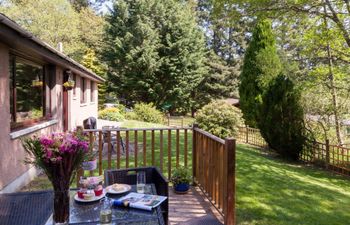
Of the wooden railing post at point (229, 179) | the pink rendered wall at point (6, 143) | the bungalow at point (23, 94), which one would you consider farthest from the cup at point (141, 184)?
the pink rendered wall at point (6, 143)

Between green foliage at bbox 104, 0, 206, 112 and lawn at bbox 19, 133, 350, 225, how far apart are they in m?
15.5

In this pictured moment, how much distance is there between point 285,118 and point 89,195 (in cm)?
763

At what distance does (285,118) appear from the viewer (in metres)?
8.62

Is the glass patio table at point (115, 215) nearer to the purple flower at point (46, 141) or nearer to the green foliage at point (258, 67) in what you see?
the purple flower at point (46, 141)

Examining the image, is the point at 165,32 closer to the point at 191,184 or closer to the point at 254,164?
the point at 254,164

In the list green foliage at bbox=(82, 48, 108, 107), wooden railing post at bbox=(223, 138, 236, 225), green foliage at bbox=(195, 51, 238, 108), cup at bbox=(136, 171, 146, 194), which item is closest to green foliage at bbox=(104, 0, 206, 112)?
green foliage at bbox=(82, 48, 108, 107)

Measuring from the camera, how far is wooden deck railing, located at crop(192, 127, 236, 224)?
3.11 meters

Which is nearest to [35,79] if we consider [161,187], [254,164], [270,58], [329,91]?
[161,187]

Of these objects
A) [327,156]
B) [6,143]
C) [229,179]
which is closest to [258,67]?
[327,156]

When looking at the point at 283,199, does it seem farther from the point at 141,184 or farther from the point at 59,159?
the point at 59,159

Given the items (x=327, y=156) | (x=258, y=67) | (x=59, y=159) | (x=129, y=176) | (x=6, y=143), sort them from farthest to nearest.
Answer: (x=258, y=67), (x=327, y=156), (x=6, y=143), (x=129, y=176), (x=59, y=159)

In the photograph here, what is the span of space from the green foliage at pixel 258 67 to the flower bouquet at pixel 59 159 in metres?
12.7

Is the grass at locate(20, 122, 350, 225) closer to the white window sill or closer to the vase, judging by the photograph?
the white window sill

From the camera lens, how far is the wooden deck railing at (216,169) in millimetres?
3107
